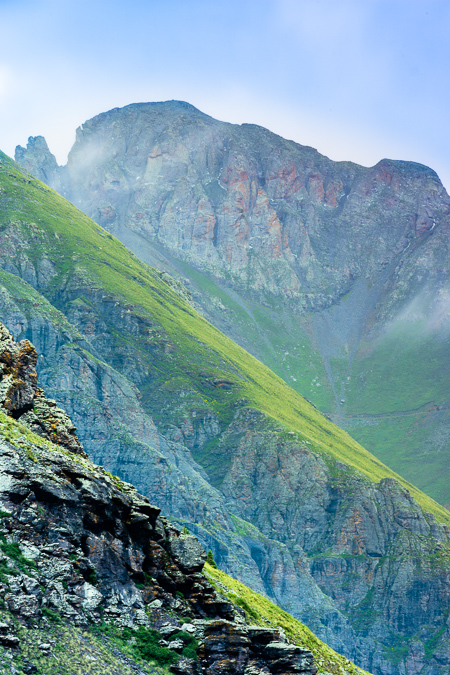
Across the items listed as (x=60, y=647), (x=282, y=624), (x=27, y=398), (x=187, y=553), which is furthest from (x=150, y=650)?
(x=282, y=624)

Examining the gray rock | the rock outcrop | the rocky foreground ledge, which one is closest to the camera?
the rocky foreground ledge

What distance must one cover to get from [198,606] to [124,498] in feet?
33.2

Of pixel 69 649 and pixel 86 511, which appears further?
pixel 86 511

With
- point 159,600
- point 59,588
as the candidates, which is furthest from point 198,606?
point 59,588

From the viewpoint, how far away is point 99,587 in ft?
189

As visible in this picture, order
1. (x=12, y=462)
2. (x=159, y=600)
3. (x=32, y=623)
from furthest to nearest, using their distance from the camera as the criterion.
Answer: (x=159, y=600)
(x=12, y=462)
(x=32, y=623)

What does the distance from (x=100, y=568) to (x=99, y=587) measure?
152cm

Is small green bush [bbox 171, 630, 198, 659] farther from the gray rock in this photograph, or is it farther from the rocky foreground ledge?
the gray rock

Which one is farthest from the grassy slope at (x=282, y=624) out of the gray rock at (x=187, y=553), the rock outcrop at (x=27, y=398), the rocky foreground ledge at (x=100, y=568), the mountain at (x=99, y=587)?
the rock outcrop at (x=27, y=398)

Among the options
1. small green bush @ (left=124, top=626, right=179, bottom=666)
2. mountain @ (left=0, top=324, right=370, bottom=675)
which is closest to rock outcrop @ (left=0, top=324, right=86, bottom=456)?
mountain @ (left=0, top=324, right=370, bottom=675)

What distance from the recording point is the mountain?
5038cm

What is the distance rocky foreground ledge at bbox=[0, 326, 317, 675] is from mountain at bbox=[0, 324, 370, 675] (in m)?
0.08

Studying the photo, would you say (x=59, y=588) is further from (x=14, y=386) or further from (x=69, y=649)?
(x=14, y=386)

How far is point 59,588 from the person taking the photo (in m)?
53.4
